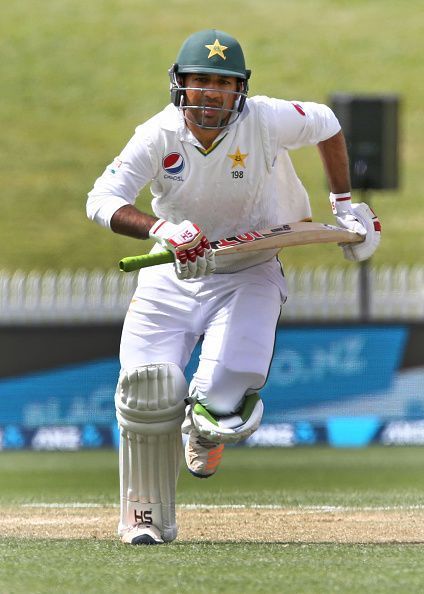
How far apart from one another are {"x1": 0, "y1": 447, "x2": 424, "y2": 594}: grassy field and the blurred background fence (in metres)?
5.09

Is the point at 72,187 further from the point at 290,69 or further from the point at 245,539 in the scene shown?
the point at 245,539

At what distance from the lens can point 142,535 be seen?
5.91 m

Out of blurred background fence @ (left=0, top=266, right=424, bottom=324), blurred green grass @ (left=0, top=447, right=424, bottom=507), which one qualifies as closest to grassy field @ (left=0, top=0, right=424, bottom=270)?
blurred background fence @ (left=0, top=266, right=424, bottom=324)

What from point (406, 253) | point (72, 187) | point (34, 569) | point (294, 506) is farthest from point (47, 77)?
point (34, 569)

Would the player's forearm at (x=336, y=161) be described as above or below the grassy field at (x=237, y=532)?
above

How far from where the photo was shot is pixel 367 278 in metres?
15.9

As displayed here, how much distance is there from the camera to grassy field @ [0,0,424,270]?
2786 cm

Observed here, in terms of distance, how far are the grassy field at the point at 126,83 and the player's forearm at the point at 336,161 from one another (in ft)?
63.5

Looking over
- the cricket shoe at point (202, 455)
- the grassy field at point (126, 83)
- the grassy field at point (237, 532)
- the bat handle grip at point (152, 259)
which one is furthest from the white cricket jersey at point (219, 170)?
the grassy field at point (126, 83)

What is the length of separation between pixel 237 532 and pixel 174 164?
1.76 meters

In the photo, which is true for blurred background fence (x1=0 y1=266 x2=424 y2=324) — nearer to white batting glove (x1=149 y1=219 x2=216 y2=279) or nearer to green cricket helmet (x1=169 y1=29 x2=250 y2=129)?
green cricket helmet (x1=169 y1=29 x2=250 y2=129)

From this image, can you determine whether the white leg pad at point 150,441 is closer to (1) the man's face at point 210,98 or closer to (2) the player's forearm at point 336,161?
(1) the man's face at point 210,98

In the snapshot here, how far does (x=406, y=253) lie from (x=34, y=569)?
22.3 metres

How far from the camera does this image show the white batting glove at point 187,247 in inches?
223
